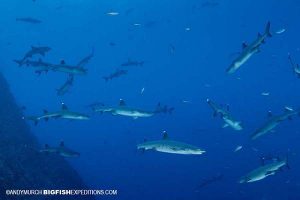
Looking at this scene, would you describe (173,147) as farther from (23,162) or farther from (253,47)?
(23,162)

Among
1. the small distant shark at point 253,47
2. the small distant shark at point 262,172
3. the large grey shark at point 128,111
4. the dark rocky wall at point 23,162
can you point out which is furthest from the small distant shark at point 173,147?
the dark rocky wall at point 23,162

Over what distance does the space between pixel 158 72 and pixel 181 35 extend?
34577 mm

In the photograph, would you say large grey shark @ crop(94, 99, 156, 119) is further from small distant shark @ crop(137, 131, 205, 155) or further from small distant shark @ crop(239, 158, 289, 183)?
small distant shark @ crop(239, 158, 289, 183)

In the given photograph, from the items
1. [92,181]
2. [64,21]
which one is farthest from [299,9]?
[64,21]

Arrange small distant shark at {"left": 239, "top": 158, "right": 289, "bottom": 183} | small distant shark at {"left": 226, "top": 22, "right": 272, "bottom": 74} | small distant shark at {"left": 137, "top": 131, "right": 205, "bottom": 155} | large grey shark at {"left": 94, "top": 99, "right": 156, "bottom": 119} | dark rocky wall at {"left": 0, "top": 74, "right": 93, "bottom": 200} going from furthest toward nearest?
dark rocky wall at {"left": 0, "top": 74, "right": 93, "bottom": 200} → large grey shark at {"left": 94, "top": 99, "right": 156, "bottom": 119} → small distant shark at {"left": 239, "top": 158, "right": 289, "bottom": 183} → small distant shark at {"left": 226, "top": 22, "right": 272, "bottom": 74} → small distant shark at {"left": 137, "top": 131, "right": 205, "bottom": 155}

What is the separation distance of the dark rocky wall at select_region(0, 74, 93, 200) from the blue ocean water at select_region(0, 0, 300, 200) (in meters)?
7.98

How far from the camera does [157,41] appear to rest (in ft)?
306

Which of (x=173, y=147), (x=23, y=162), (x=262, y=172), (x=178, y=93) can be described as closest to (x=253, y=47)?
(x=262, y=172)

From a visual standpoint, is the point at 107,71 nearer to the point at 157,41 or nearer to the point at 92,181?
the point at 157,41

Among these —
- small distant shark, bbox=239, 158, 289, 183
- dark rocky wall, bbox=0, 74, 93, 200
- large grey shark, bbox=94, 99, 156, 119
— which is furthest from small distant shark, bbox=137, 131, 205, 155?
dark rocky wall, bbox=0, 74, 93, 200

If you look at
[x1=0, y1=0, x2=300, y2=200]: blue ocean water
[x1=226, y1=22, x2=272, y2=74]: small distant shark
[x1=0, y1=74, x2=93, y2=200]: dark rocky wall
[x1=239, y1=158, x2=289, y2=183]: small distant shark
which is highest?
[x1=226, y1=22, x2=272, y2=74]: small distant shark

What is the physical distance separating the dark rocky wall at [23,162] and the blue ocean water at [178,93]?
7.98 meters

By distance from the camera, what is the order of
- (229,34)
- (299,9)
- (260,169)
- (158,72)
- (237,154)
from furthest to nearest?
(158,72)
(229,34)
(299,9)
(237,154)
(260,169)

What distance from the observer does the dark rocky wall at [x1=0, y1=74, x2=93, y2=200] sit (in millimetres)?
11347
